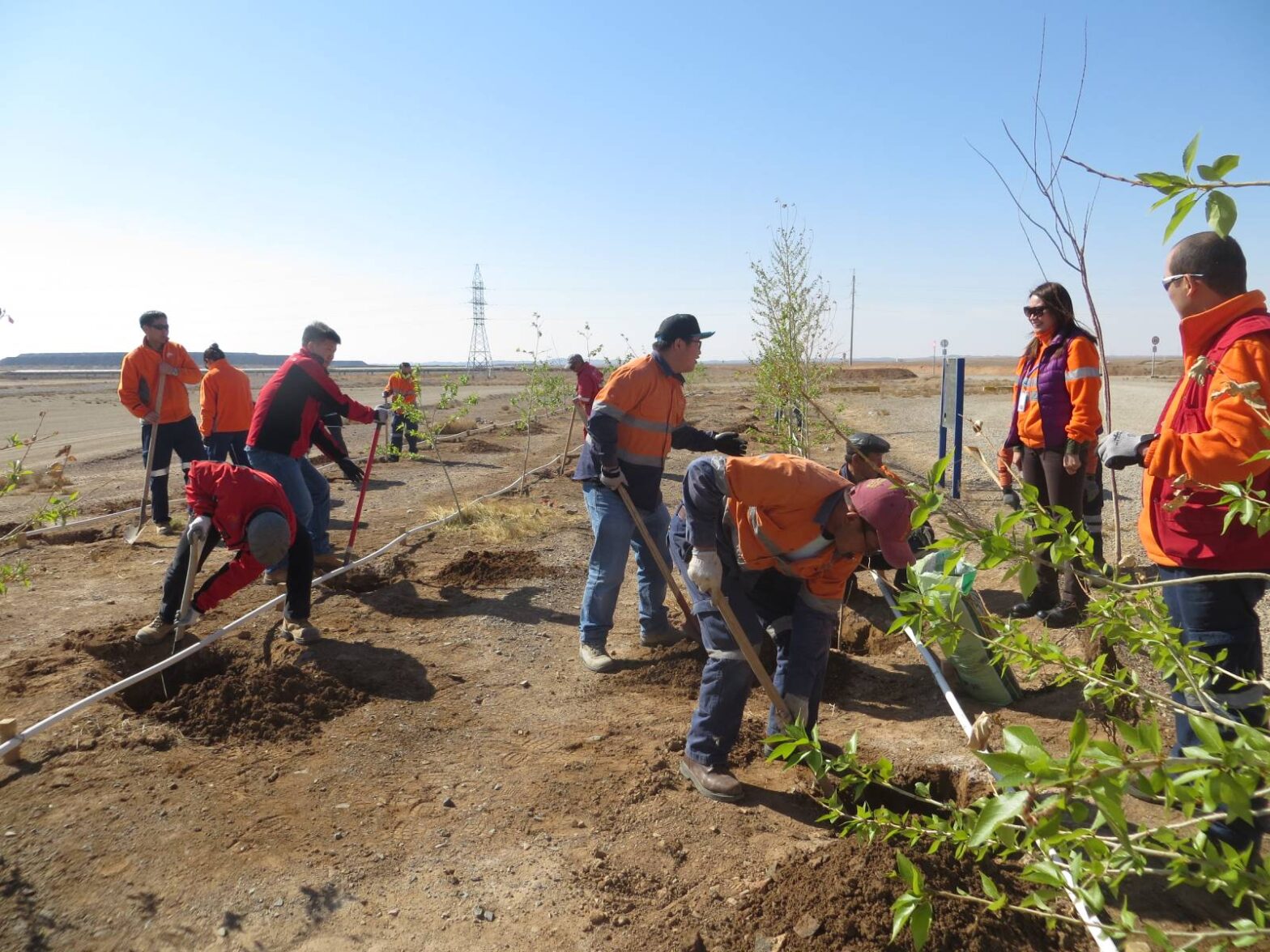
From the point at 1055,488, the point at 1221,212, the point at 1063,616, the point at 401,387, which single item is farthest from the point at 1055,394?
the point at 401,387

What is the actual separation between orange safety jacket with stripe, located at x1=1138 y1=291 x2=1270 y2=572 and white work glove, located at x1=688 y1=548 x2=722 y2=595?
146 cm

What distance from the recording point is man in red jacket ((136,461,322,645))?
4.04 metres

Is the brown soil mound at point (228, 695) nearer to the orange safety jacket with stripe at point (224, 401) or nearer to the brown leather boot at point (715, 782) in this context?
the brown leather boot at point (715, 782)

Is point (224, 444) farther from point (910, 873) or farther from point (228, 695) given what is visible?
point (910, 873)

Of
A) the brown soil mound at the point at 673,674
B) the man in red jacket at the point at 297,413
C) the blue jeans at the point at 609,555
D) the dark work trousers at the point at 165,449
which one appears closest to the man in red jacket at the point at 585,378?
the dark work trousers at the point at 165,449

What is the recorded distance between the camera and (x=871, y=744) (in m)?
3.64

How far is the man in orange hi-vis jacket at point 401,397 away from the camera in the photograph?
874cm

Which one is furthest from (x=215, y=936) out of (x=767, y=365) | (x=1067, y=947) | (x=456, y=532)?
(x=767, y=365)

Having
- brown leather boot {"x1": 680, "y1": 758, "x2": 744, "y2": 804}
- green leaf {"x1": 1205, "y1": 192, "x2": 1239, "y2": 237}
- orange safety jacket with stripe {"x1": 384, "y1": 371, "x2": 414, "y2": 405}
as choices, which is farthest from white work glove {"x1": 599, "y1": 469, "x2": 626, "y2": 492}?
orange safety jacket with stripe {"x1": 384, "y1": 371, "x2": 414, "y2": 405}

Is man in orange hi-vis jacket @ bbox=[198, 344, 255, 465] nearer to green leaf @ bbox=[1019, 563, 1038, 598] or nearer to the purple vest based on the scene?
the purple vest

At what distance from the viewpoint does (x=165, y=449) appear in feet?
24.7

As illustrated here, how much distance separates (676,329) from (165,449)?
556 cm

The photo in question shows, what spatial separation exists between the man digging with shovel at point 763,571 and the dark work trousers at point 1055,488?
1.57 metres

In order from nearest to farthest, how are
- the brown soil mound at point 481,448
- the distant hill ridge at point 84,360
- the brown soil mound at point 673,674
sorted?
the brown soil mound at point 673,674
the brown soil mound at point 481,448
the distant hill ridge at point 84,360
